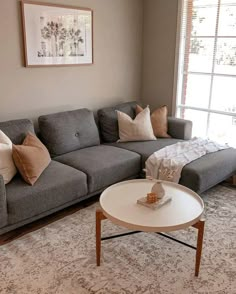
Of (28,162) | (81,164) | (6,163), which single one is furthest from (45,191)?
(81,164)

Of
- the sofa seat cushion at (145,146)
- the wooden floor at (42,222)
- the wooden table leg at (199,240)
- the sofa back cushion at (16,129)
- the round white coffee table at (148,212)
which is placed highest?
the sofa back cushion at (16,129)

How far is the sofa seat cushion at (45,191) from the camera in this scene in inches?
93.8

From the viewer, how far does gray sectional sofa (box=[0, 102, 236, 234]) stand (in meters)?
2.47

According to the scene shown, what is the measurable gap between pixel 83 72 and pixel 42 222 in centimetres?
186

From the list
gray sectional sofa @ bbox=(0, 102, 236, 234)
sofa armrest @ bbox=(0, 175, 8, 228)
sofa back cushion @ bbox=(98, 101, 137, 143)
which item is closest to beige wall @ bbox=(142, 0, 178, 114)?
gray sectional sofa @ bbox=(0, 102, 236, 234)

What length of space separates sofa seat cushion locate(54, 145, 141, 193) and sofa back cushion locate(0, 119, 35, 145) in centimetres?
42

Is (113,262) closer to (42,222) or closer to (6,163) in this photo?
(42,222)

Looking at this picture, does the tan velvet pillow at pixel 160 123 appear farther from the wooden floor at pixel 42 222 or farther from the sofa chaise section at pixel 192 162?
the wooden floor at pixel 42 222

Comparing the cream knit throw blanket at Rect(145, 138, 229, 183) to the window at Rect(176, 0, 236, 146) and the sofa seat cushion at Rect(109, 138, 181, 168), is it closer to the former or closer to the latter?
the sofa seat cushion at Rect(109, 138, 181, 168)

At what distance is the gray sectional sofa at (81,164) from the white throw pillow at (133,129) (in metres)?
0.08

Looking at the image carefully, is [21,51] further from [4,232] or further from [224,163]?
[224,163]

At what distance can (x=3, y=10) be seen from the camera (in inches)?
114

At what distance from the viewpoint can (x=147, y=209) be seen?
2158mm

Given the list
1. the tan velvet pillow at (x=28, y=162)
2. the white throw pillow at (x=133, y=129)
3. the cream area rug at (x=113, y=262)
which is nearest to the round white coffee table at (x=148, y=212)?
the cream area rug at (x=113, y=262)
